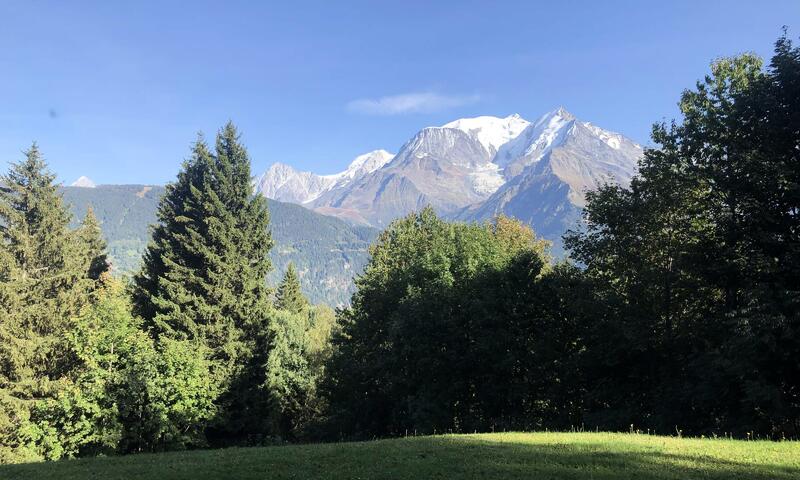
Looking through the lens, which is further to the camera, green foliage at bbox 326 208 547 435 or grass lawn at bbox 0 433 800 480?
green foliage at bbox 326 208 547 435

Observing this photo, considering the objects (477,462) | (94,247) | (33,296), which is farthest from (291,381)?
(477,462)

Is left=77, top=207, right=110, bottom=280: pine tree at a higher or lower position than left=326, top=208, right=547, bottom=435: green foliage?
higher

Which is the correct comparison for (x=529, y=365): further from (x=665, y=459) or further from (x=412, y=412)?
(x=665, y=459)

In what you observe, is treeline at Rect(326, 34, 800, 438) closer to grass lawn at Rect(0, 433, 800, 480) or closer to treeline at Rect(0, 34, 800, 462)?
treeline at Rect(0, 34, 800, 462)

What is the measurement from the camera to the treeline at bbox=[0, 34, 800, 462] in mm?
20500

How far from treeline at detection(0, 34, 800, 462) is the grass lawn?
21.7 feet

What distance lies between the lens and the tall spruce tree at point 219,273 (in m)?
34.7

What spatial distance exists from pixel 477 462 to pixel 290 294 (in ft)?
210

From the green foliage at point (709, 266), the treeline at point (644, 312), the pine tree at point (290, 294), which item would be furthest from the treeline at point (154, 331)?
the pine tree at point (290, 294)

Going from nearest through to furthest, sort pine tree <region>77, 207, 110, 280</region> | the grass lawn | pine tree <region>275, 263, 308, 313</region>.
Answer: the grass lawn < pine tree <region>77, 207, 110, 280</region> < pine tree <region>275, 263, 308, 313</region>

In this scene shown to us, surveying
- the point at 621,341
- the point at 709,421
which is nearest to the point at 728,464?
the point at 709,421

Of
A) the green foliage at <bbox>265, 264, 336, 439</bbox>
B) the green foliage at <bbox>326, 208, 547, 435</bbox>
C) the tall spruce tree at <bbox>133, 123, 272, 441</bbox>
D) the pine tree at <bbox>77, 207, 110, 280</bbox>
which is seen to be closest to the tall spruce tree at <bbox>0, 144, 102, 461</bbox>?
the tall spruce tree at <bbox>133, 123, 272, 441</bbox>

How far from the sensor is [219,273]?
35.9m

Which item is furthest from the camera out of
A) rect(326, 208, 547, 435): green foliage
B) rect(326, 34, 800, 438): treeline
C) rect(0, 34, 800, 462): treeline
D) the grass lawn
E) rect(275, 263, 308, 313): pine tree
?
rect(275, 263, 308, 313): pine tree
